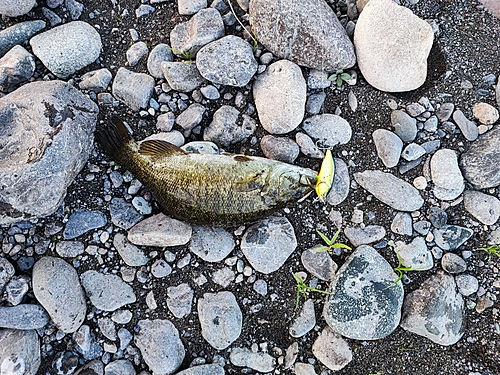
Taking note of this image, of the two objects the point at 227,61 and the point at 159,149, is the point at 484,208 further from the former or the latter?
the point at 159,149

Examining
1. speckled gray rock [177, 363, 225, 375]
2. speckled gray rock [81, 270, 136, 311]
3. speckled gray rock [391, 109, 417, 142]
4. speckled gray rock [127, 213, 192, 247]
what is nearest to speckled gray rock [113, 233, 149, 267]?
speckled gray rock [127, 213, 192, 247]

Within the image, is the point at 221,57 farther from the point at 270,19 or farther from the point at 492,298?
the point at 492,298

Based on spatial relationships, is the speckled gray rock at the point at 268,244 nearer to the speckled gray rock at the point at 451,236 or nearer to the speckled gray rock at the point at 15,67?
the speckled gray rock at the point at 451,236

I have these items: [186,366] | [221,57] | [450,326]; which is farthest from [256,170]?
[450,326]

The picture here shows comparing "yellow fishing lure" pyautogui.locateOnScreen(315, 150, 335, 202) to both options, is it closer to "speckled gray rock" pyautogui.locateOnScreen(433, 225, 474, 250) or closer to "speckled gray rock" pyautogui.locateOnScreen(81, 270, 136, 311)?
"speckled gray rock" pyautogui.locateOnScreen(433, 225, 474, 250)

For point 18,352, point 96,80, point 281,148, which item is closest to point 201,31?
point 96,80

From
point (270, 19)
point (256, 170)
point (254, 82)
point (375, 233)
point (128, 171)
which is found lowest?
point (375, 233)
